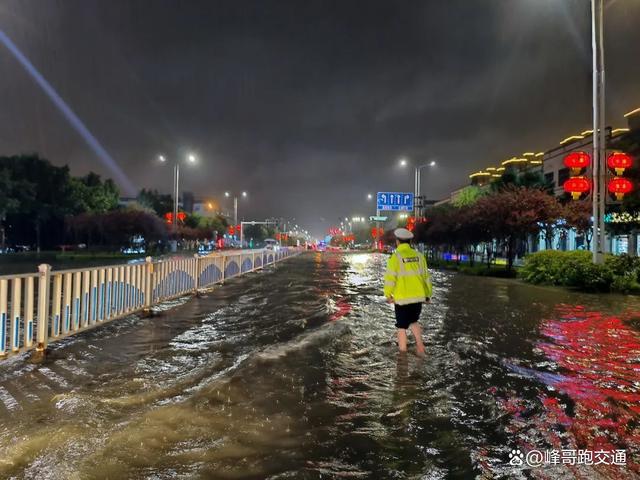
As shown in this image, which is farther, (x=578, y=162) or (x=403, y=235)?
(x=578, y=162)

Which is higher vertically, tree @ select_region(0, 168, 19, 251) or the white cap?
tree @ select_region(0, 168, 19, 251)

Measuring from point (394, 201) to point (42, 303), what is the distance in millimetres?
52573

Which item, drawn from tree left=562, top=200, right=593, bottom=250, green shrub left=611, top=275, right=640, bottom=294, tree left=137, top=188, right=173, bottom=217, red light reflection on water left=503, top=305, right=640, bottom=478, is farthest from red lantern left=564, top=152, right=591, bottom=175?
tree left=137, top=188, right=173, bottom=217

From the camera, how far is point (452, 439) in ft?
14.1

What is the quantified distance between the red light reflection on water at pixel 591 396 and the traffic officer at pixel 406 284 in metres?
1.67

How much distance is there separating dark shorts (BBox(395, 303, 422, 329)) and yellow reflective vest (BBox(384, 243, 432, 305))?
0.35 feet

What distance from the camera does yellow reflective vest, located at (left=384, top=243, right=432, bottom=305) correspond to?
279 inches

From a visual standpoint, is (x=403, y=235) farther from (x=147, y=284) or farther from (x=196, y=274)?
(x=196, y=274)

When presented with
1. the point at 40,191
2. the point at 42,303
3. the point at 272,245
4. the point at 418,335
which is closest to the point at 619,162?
the point at 418,335

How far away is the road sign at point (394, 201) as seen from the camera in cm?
5738

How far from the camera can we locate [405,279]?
23.4 ft

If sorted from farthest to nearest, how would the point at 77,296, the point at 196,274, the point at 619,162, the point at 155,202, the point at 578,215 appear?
the point at 155,202 → the point at 578,215 → the point at 619,162 → the point at 196,274 → the point at 77,296

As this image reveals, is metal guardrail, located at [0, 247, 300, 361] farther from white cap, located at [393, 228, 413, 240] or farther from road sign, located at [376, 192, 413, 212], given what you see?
road sign, located at [376, 192, 413, 212]

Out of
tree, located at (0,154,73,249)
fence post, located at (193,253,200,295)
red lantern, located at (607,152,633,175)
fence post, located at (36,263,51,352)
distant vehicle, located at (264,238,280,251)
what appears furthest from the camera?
tree, located at (0,154,73,249)
